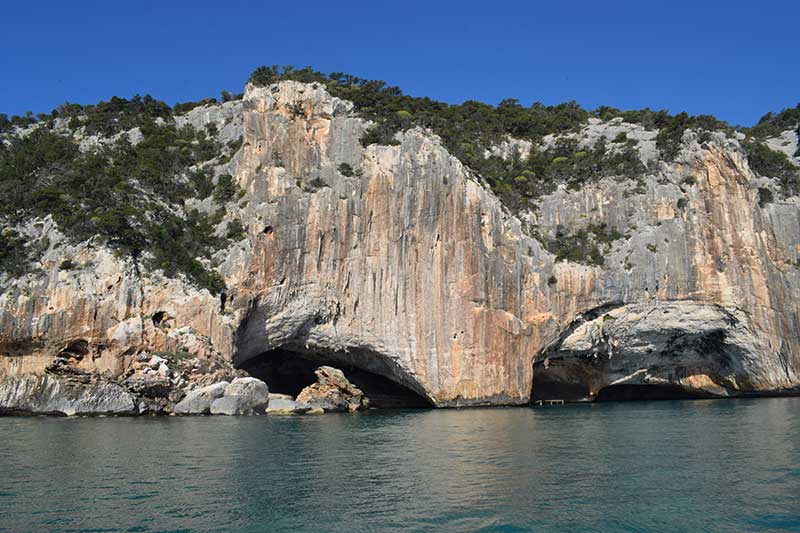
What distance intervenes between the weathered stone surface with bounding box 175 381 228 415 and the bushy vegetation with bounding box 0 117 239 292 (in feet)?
21.8

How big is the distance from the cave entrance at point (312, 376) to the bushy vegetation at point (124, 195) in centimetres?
911

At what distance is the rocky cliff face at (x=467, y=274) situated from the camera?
133 ft

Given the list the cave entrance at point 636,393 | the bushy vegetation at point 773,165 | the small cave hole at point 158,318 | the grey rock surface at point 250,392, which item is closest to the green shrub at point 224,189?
the small cave hole at point 158,318

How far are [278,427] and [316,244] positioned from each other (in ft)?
52.0

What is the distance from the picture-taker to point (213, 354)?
36.4 meters

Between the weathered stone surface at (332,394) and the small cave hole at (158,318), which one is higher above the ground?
the small cave hole at (158,318)

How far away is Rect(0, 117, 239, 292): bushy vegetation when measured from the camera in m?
38.4

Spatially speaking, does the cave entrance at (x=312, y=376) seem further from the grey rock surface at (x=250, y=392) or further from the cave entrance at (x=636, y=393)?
the cave entrance at (x=636, y=393)

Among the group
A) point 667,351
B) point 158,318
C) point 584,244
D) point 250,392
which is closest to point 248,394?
point 250,392

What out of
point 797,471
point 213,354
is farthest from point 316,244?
point 797,471

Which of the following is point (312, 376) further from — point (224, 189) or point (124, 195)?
point (124, 195)

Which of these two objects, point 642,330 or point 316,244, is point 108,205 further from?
point 642,330

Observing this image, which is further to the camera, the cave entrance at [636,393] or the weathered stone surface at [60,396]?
the cave entrance at [636,393]

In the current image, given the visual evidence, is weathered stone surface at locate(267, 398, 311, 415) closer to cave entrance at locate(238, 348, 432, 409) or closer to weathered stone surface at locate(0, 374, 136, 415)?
cave entrance at locate(238, 348, 432, 409)
